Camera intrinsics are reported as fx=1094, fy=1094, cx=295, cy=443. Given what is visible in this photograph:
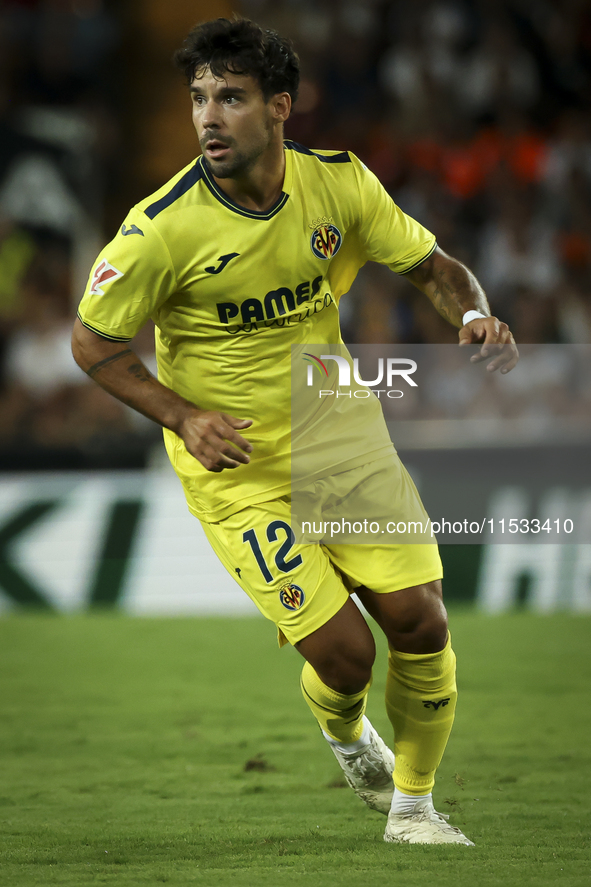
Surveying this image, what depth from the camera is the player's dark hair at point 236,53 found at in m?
3.28

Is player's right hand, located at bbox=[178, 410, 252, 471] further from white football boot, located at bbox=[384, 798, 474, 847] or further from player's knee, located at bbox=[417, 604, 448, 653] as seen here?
white football boot, located at bbox=[384, 798, 474, 847]

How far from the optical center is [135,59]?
Result: 1046 centimetres

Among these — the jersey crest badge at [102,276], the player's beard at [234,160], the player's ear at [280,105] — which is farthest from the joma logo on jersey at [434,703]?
the player's ear at [280,105]

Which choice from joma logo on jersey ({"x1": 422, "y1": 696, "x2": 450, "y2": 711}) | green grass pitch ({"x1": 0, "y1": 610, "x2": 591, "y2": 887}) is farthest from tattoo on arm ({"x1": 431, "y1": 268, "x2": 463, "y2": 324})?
green grass pitch ({"x1": 0, "y1": 610, "x2": 591, "y2": 887})

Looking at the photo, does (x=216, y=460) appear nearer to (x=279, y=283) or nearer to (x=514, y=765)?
(x=279, y=283)

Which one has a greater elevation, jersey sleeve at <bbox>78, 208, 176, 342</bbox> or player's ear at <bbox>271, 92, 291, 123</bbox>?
player's ear at <bbox>271, 92, 291, 123</bbox>

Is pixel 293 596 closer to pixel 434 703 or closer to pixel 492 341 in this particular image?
pixel 434 703

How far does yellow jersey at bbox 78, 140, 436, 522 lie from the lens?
10.8ft

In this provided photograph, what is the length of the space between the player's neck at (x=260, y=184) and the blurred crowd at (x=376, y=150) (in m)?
4.28

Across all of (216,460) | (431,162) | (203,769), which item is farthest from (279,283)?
(431,162)

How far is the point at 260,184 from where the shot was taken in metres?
3.42

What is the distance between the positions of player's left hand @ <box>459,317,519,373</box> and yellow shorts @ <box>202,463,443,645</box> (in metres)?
0.64

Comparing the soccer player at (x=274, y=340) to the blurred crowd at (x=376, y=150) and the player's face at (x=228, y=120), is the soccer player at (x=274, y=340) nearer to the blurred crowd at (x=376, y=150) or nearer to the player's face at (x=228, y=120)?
the player's face at (x=228, y=120)

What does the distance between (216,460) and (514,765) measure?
2.10 m
